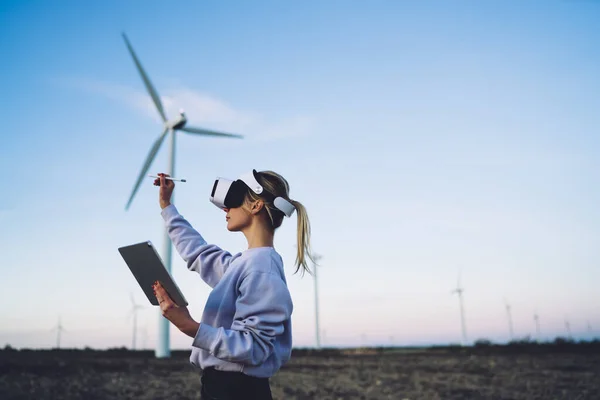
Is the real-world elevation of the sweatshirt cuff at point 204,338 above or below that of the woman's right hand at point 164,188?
below

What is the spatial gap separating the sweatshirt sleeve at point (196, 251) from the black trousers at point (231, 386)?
30.6 inches

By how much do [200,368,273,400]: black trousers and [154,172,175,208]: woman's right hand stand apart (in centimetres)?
125

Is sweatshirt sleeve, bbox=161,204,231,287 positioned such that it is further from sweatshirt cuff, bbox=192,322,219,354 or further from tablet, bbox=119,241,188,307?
sweatshirt cuff, bbox=192,322,219,354

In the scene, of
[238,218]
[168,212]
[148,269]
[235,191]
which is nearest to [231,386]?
[148,269]

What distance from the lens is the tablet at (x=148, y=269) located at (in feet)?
9.80

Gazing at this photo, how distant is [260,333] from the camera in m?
2.91

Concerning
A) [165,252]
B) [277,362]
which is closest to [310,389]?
[277,362]

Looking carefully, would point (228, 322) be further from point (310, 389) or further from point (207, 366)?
point (310, 389)

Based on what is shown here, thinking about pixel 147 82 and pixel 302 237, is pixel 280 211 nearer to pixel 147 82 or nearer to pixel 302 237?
pixel 302 237

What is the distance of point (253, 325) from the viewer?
9.52 ft

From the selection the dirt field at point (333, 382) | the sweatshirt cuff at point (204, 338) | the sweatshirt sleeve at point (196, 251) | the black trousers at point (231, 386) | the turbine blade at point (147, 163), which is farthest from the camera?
the turbine blade at point (147, 163)

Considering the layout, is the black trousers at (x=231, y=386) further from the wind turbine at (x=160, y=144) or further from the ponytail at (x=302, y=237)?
the wind turbine at (x=160, y=144)

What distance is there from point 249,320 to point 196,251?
891 millimetres

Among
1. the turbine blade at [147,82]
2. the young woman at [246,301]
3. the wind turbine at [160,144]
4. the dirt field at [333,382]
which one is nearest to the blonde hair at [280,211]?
the young woman at [246,301]
